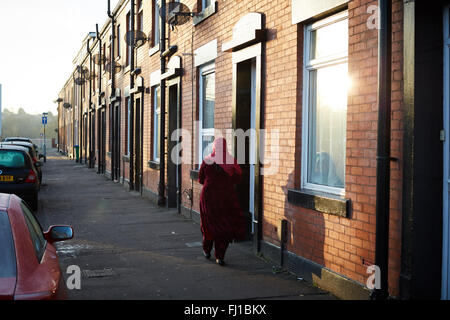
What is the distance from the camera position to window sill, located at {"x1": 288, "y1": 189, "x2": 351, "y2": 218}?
19.8 ft

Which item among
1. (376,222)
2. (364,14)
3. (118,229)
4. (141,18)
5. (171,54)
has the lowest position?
(118,229)

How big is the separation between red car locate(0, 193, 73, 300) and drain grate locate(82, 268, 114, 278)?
2.70 metres

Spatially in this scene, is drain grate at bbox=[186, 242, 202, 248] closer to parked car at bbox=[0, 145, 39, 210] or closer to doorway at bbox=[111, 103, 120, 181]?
parked car at bbox=[0, 145, 39, 210]

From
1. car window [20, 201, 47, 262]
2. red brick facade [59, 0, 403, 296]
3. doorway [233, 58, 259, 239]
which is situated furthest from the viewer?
doorway [233, 58, 259, 239]

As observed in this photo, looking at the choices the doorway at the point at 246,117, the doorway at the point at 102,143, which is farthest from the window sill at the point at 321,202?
the doorway at the point at 102,143

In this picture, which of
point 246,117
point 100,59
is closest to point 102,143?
point 100,59

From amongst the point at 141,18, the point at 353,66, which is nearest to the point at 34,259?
the point at 353,66

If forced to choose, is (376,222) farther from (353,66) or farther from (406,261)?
(353,66)

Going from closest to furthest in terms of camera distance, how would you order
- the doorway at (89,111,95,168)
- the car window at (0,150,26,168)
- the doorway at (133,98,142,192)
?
the car window at (0,150,26,168), the doorway at (133,98,142,192), the doorway at (89,111,95,168)

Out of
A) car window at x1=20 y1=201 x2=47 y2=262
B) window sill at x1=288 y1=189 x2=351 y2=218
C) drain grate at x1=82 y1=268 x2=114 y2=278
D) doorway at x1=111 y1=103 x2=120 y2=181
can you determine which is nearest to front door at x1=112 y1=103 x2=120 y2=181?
doorway at x1=111 y1=103 x2=120 y2=181

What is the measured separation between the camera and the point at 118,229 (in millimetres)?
10984

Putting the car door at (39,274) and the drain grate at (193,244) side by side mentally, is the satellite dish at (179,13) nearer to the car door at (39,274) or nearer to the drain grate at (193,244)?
the drain grate at (193,244)
